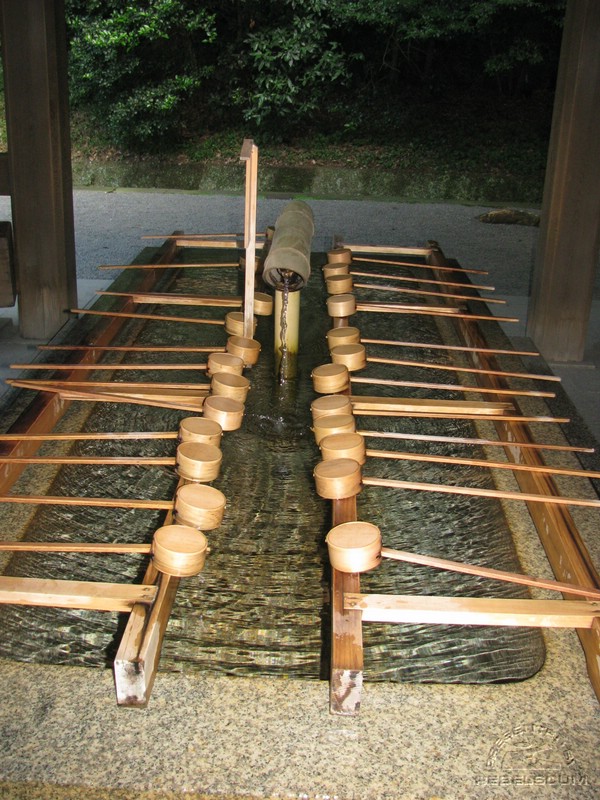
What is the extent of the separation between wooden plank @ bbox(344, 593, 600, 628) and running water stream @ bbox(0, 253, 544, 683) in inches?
6.1

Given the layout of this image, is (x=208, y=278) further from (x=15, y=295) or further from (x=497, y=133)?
(x=497, y=133)

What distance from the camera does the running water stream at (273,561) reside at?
6.80ft

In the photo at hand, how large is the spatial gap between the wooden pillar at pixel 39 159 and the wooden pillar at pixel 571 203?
2.74 metres

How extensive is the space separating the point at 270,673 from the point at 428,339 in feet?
8.44

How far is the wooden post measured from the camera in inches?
128

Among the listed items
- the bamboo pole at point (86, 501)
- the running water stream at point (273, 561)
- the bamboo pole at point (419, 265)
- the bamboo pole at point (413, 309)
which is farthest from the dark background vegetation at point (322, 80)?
the bamboo pole at point (86, 501)

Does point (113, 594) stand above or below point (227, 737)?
above

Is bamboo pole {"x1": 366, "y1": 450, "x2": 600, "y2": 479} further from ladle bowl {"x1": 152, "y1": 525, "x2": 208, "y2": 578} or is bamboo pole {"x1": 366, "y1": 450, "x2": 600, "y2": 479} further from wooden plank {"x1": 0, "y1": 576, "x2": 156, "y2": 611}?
wooden plank {"x1": 0, "y1": 576, "x2": 156, "y2": 611}

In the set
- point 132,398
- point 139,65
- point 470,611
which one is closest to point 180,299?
point 132,398

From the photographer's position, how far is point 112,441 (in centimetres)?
310

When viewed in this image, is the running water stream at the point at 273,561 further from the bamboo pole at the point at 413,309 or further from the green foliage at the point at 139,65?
the green foliage at the point at 139,65

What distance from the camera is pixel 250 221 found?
11.3 feet

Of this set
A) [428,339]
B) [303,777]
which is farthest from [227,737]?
[428,339]

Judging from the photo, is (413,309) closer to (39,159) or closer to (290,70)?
(39,159)
